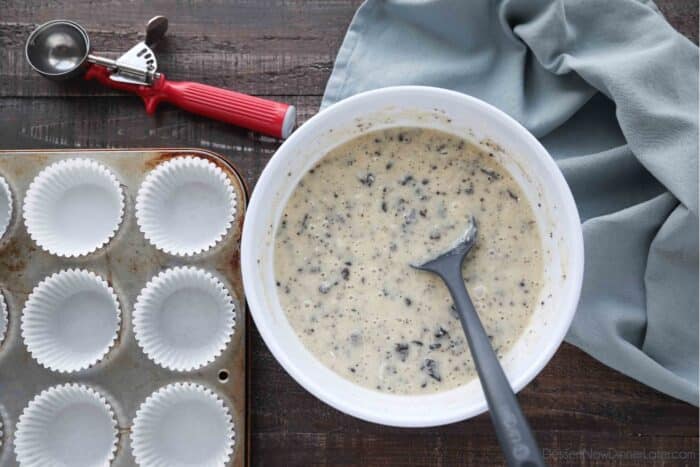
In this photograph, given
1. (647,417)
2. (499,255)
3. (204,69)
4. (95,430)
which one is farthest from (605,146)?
(95,430)

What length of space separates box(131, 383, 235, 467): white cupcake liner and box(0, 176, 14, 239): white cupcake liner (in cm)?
44

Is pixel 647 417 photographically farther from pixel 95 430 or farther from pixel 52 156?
pixel 52 156

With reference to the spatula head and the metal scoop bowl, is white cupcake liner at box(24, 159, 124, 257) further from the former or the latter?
the spatula head

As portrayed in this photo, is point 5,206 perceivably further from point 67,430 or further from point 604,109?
point 604,109

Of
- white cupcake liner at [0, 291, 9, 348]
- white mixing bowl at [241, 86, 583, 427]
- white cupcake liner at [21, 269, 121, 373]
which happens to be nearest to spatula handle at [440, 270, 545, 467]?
white mixing bowl at [241, 86, 583, 427]

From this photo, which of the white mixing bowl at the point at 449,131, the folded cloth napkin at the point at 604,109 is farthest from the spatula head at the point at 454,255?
the folded cloth napkin at the point at 604,109

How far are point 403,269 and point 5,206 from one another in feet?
2.68

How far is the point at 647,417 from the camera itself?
1.45 metres

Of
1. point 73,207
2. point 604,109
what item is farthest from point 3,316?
Answer: point 604,109

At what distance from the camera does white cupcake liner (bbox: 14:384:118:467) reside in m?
1.37

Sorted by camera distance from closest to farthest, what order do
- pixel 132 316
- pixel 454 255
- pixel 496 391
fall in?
pixel 496 391 → pixel 454 255 → pixel 132 316

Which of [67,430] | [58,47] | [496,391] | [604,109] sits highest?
[58,47]

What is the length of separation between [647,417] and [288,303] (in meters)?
0.75

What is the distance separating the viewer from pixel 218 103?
56.9 inches
